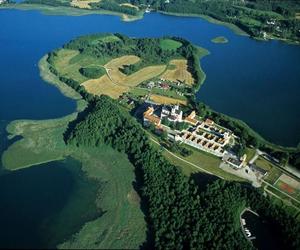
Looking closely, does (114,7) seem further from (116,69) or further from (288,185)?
(288,185)

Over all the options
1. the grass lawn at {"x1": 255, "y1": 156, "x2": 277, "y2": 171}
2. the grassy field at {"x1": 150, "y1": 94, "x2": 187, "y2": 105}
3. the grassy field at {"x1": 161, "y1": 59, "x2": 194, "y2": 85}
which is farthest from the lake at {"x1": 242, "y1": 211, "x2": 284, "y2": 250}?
the grassy field at {"x1": 161, "y1": 59, "x2": 194, "y2": 85}

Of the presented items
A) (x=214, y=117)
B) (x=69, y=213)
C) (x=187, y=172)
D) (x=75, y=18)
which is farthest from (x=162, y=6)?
(x=69, y=213)

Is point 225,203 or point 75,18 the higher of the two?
point 225,203

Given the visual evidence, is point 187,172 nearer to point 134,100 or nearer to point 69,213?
point 69,213

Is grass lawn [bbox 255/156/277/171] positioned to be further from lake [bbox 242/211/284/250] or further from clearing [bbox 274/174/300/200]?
lake [bbox 242/211/284/250]

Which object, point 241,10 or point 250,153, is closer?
point 250,153

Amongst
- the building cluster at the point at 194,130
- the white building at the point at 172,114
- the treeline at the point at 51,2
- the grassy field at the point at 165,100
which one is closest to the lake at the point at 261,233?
the building cluster at the point at 194,130

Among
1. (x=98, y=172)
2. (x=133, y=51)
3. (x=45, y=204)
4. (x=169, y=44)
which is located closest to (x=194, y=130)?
(x=98, y=172)
